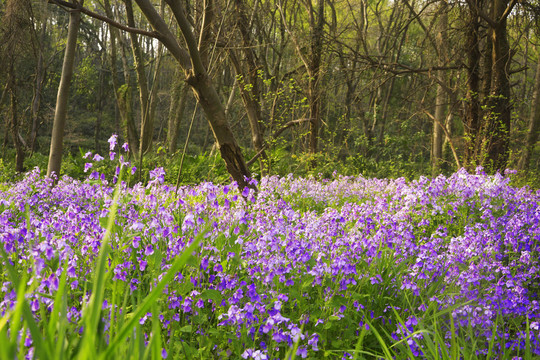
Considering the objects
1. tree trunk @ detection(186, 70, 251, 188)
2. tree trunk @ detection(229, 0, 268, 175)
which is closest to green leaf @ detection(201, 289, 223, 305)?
tree trunk @ detection(186, 70, 251, 188)

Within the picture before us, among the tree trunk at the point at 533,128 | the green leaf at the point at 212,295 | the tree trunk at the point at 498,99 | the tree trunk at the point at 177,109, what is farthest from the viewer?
the tree trunk at the point at 177,109

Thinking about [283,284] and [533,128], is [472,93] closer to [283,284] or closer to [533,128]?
[533,128]

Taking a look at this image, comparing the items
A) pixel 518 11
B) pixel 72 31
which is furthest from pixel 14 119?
pixel 518 11

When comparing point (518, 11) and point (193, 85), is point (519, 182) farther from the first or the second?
point (193, 85)

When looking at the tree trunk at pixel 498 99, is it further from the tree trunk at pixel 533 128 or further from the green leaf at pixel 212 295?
the green leaf at pixel 212 295

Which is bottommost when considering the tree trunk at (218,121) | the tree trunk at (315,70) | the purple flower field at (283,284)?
the purple flower field at (283,284)

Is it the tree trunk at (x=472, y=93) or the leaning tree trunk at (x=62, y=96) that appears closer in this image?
the leaning tree trunk at (x=62, y=96)

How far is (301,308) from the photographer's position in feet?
8.00

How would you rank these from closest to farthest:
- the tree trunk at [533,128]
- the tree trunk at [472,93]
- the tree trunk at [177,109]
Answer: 1. the tree trunk at [472,93]
2. the tree trunk at [533,128]
3. the tree trunk at [177,109]

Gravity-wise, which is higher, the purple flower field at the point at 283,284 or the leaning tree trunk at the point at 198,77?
the leaning tree trunk at the point at 198,77

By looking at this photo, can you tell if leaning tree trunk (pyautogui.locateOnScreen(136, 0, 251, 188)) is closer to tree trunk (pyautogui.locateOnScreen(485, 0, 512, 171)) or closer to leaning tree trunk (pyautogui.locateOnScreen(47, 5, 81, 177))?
leaning tree trunk (pyautogui.locateOnScreen(47, 5, 81, 177))

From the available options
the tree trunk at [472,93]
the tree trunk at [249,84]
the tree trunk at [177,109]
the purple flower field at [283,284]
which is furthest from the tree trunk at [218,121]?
the tree trunk at [177,109]

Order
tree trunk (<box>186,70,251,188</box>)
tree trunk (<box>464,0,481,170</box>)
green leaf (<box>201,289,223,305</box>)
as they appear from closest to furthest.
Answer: green leaf (<box>201,289,223,305</box>), tree trunk (<box>186,70,251,188</box>), tree trunk (<box>464,0,481,170</box>)

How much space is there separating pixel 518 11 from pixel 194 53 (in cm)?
701
